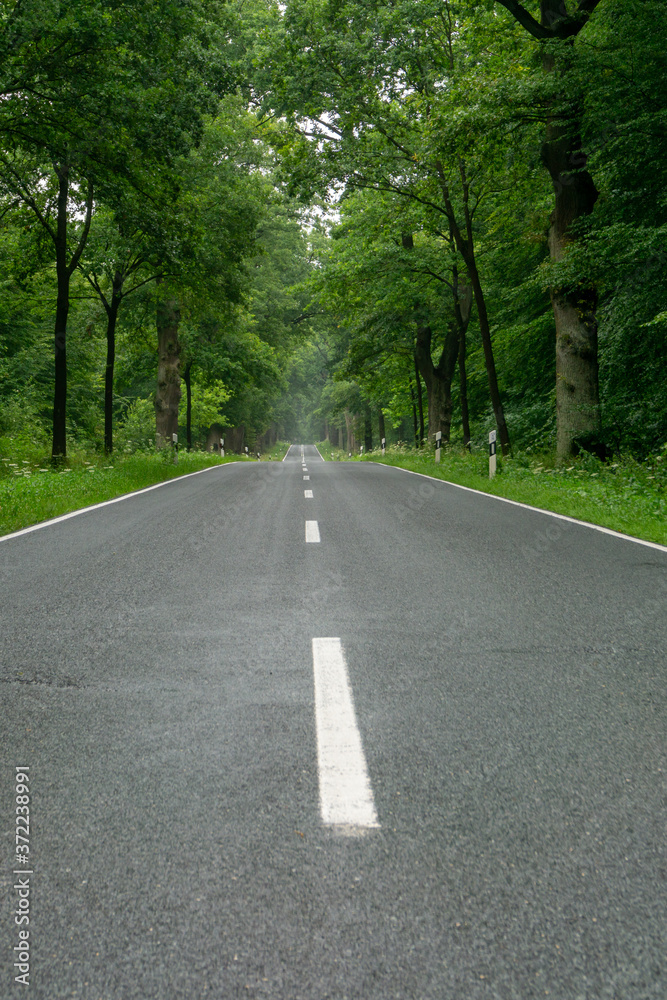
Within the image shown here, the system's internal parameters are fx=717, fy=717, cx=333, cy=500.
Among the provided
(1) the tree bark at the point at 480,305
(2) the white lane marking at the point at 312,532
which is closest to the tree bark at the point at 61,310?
(1) the tree bark at the point at 480,305

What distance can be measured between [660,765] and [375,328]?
85.8ft

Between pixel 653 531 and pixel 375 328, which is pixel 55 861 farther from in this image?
pixel 375 328

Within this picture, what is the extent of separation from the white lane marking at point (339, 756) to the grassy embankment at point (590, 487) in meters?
5.57

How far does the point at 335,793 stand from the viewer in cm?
248

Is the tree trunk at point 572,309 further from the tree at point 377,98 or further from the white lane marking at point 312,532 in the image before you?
the white lane marking at point 312,532

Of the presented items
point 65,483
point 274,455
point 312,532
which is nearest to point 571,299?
point 312,532

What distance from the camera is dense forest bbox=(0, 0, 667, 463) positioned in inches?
523

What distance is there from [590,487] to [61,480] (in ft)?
31.7

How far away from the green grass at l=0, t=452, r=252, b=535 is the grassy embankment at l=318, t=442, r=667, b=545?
7499 millimetres

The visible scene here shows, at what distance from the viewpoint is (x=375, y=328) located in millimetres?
27734

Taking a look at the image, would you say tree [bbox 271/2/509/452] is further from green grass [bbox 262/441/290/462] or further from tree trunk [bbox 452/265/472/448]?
green grass [bbox 262/441/290/462]

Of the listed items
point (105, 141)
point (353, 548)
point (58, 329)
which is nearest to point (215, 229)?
point (58, 329)

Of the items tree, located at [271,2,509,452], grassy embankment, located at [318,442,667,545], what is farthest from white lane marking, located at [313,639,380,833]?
tree, located at [271,2,509,452]

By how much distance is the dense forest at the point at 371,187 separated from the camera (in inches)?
523
